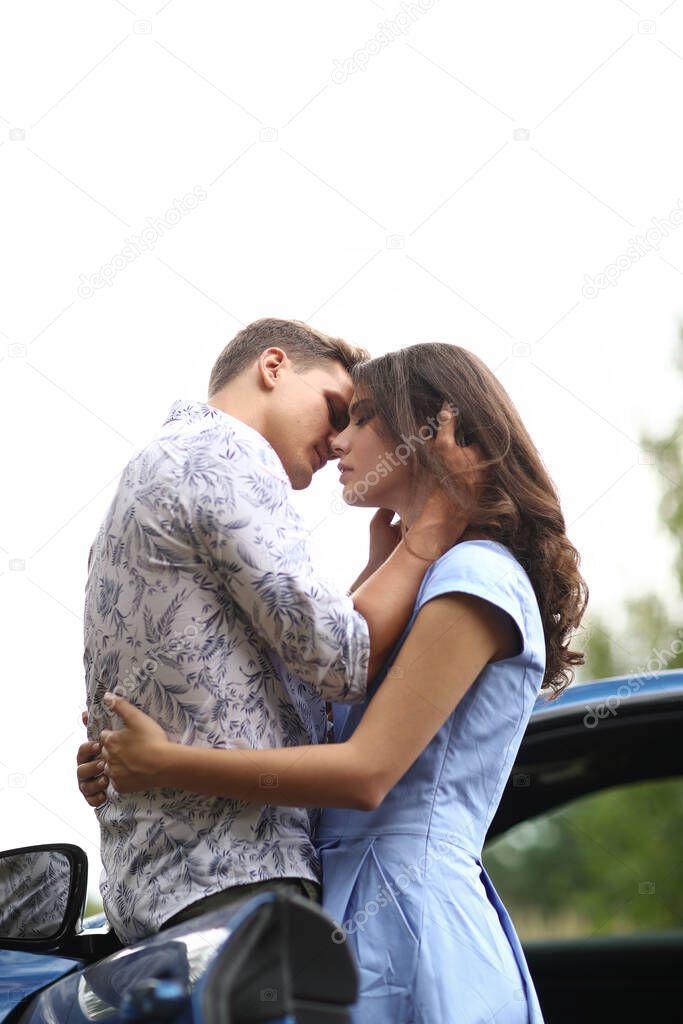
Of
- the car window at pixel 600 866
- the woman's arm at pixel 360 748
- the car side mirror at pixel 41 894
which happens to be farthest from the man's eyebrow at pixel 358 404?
the car window at pixel 600 866

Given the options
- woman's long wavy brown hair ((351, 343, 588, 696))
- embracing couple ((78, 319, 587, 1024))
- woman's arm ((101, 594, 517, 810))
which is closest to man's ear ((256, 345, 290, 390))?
woman's long wavy brown hair ((351, 343, 588, 696))

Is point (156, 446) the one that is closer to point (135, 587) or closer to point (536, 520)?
point (135, 587)

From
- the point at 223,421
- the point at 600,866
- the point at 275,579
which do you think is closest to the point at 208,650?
the point at 275,579

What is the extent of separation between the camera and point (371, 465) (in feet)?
7.66

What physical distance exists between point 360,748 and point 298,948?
622 mm

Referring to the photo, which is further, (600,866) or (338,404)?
(600,866)

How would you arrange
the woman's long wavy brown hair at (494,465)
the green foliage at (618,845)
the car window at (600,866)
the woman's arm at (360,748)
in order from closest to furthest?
1. the woman's arm at (360,748)
2. the woman's long wavy brown hair at (494,465)
3. the green foliage at (618,845)
4. the car window at (600,866)

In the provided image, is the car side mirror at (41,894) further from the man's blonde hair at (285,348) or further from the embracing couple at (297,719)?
the man's blonde hair at (285,348)

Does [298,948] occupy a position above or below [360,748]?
below

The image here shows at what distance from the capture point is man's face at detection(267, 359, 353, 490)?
2525 mm

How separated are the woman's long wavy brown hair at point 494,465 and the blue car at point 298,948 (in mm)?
190

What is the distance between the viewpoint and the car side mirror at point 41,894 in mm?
2033

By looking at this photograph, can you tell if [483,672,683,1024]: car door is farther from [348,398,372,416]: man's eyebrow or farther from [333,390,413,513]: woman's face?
[348,398,372,416]: man's eyebrow

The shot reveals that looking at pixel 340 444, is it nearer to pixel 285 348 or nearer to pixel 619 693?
pixel 285 348
